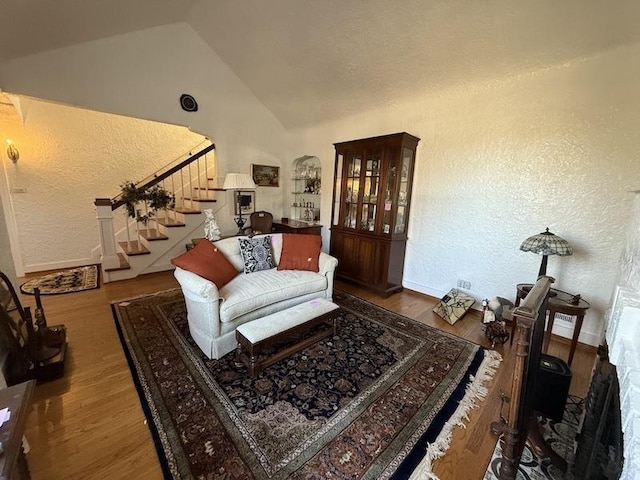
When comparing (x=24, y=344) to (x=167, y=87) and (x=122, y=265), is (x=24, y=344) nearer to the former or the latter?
(x=122, y=265)

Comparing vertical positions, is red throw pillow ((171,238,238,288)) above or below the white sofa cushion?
above

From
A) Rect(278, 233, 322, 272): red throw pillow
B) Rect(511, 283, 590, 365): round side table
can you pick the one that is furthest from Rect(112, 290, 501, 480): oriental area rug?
Rect(278, 233, 322, 272): red throw pillow

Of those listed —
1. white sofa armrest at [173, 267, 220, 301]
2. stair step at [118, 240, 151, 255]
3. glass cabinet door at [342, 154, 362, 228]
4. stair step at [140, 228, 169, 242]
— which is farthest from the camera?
stair step at [140, 228, 169, 242]

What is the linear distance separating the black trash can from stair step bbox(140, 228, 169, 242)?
466cm

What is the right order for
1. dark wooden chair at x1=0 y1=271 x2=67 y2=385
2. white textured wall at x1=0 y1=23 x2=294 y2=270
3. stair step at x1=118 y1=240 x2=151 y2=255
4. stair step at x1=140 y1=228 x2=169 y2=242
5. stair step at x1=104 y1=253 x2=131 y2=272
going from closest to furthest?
dark wooden chair at x1=0 y1=271 x2=67 y2=385
white textured wall at x1=0 y1=23 x2=294 y2=270
stair step at x1=104 y1=253 x2=131 y2=272
stair step at x1=118 y1=240 x2=151 y2=255
stair step at x1=140 y1=228 x2=169 y2=242

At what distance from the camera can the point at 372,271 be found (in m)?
3.67

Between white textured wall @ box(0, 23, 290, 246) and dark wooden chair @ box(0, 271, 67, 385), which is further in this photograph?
white textured wall @ box(0, 23, 290, 246)

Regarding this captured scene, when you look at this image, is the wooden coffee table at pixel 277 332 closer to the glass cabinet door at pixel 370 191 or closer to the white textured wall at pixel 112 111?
the glass cabinet door at pixel 370 191

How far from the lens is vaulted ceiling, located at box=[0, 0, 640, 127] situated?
213 cm

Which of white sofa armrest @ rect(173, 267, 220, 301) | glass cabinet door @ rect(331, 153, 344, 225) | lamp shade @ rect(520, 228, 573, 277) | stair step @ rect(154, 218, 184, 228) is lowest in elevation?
white sofa armrest @ rect(173, 267, 220, 301)

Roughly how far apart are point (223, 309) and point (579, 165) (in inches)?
135

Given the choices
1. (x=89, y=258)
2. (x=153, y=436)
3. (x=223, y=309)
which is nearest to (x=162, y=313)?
(x=223, y=309)

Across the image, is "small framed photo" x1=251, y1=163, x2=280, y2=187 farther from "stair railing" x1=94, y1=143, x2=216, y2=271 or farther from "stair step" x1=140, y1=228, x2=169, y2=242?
"stair step" x1=140, y1=228, x2=169, y2=242

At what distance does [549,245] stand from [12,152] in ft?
22.1
